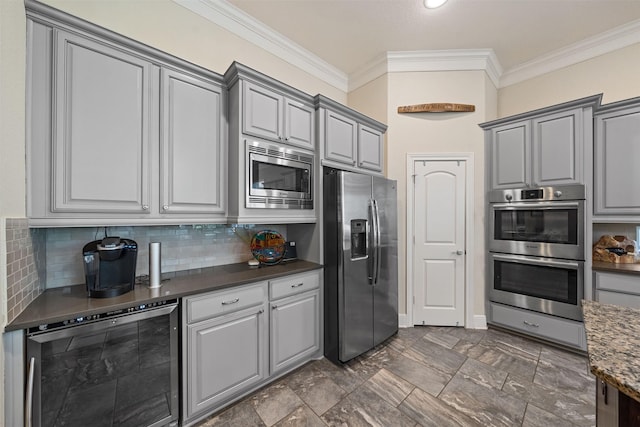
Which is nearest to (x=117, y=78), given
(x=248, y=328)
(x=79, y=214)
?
(x=79, y=214)

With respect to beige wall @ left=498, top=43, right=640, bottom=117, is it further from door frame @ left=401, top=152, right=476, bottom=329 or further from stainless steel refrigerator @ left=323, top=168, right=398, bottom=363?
stainless steel refrigerator @ left=323, top=168, right=398, bottom=363

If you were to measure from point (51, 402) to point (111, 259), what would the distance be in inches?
27.3

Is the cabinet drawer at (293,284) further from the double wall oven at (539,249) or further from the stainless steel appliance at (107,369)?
the double wall oven at (539,249)

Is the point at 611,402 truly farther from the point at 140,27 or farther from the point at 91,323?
the point at 140,27

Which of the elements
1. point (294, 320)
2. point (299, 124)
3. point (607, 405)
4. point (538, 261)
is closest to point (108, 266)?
point (294, 320)

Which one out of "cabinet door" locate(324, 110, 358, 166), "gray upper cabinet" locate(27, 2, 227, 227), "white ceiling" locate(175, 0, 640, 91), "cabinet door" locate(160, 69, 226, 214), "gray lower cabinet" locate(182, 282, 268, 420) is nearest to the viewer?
"gray upper cabinet" locate(27, 2, 227, 227)

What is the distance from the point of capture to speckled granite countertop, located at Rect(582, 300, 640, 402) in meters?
0.69

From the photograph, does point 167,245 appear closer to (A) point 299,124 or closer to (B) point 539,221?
(A) point 299,124

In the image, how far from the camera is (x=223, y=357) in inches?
67.4

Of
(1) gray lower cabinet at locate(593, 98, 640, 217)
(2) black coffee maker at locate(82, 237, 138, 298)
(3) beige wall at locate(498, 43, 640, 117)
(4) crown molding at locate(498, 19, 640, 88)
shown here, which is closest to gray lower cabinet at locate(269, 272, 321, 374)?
(2) black coffee maker at locate(82, 237, 138, 298)

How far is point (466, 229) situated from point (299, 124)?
2271 millimetres

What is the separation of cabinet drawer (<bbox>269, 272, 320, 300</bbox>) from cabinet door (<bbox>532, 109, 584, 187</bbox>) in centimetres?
257

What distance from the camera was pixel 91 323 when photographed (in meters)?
1.28

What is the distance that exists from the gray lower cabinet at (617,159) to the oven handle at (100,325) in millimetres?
3911
